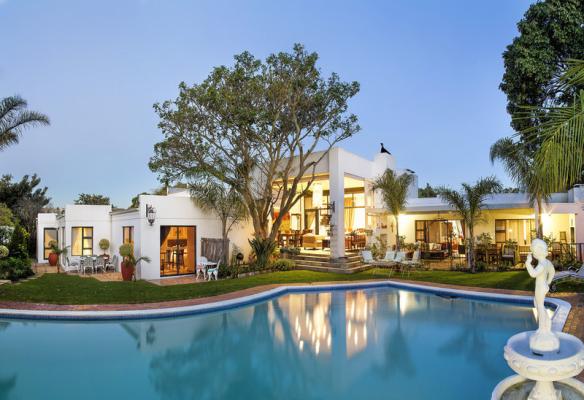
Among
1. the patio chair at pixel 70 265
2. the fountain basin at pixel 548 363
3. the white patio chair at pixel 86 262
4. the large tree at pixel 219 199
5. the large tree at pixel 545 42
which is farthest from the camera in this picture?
the patio chair at pixel 70 265

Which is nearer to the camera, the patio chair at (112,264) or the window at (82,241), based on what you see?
the patio chair at (112,264)

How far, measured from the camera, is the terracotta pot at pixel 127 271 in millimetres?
16203

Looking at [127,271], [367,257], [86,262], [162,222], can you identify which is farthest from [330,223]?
[86,262]

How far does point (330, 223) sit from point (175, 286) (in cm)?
827

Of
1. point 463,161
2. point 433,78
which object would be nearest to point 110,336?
point 433,78

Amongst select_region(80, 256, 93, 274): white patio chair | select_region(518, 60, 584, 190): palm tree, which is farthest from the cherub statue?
select_region(80, 256, 93, 274): white patio chair

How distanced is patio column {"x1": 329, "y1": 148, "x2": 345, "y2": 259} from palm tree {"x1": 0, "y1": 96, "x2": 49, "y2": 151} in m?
13.0

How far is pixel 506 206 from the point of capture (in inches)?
704

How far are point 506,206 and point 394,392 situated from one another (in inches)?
572

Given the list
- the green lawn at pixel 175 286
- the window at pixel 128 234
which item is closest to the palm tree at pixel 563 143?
the green lawn at pixel 175 286

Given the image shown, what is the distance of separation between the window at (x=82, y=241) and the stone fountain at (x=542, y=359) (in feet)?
69.9

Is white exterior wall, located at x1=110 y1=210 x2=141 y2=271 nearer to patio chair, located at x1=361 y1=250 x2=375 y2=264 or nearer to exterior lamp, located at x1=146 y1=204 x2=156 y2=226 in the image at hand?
exterior lamp, located at x1=146 y1=204 x2=156 y2=226

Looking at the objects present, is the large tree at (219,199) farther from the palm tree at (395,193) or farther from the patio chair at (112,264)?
the palm tree at (395,193)

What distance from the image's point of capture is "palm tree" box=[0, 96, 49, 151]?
15391 mm
